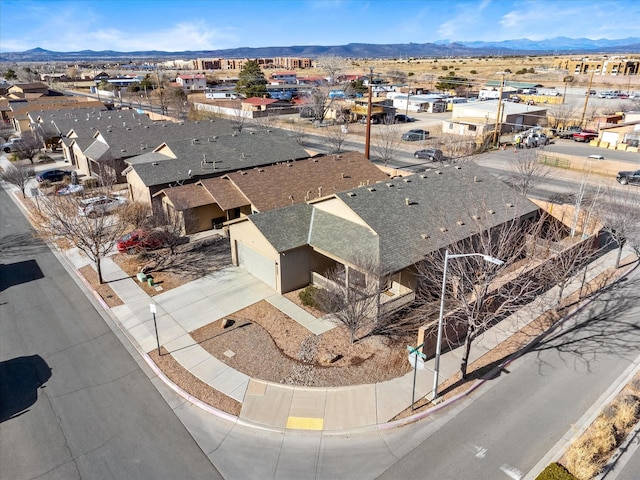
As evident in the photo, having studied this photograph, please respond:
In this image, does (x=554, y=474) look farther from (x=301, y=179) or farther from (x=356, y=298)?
(x=301, y=179)

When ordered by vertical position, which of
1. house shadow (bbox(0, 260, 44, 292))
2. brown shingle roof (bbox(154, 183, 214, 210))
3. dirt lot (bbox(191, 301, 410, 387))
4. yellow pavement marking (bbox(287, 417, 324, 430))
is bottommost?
yellow pavement marking (bbox(287, 417, 324, 430))

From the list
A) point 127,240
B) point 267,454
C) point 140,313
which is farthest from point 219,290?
point 267,454

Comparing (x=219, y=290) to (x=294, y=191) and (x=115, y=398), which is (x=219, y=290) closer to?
(x=115, y=398)

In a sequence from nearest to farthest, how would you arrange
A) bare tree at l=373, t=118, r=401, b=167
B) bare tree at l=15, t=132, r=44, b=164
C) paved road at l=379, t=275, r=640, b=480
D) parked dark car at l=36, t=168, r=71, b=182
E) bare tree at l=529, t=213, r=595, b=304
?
paved road at l=379, t=275, r=640, b=480, bare tree at l=529, t=213, r=595, b=304, parked dark car at l=36, t=168, r=71, b=182, bare tree at l=373, t=118, r=401, b=167, bare tree at l=15, t=132, r=44, b=164

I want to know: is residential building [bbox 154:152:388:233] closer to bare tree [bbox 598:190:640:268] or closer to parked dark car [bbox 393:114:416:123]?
bare tree [bbox 598:190:640:268]

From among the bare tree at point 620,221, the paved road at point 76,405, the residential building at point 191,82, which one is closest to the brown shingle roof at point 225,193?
the paved road at point 76,405

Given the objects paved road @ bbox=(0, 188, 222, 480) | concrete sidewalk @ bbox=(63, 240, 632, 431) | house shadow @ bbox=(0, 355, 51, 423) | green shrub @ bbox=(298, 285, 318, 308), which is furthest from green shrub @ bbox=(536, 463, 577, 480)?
house shadow @ bbox=(0, 355, 51, 423)
